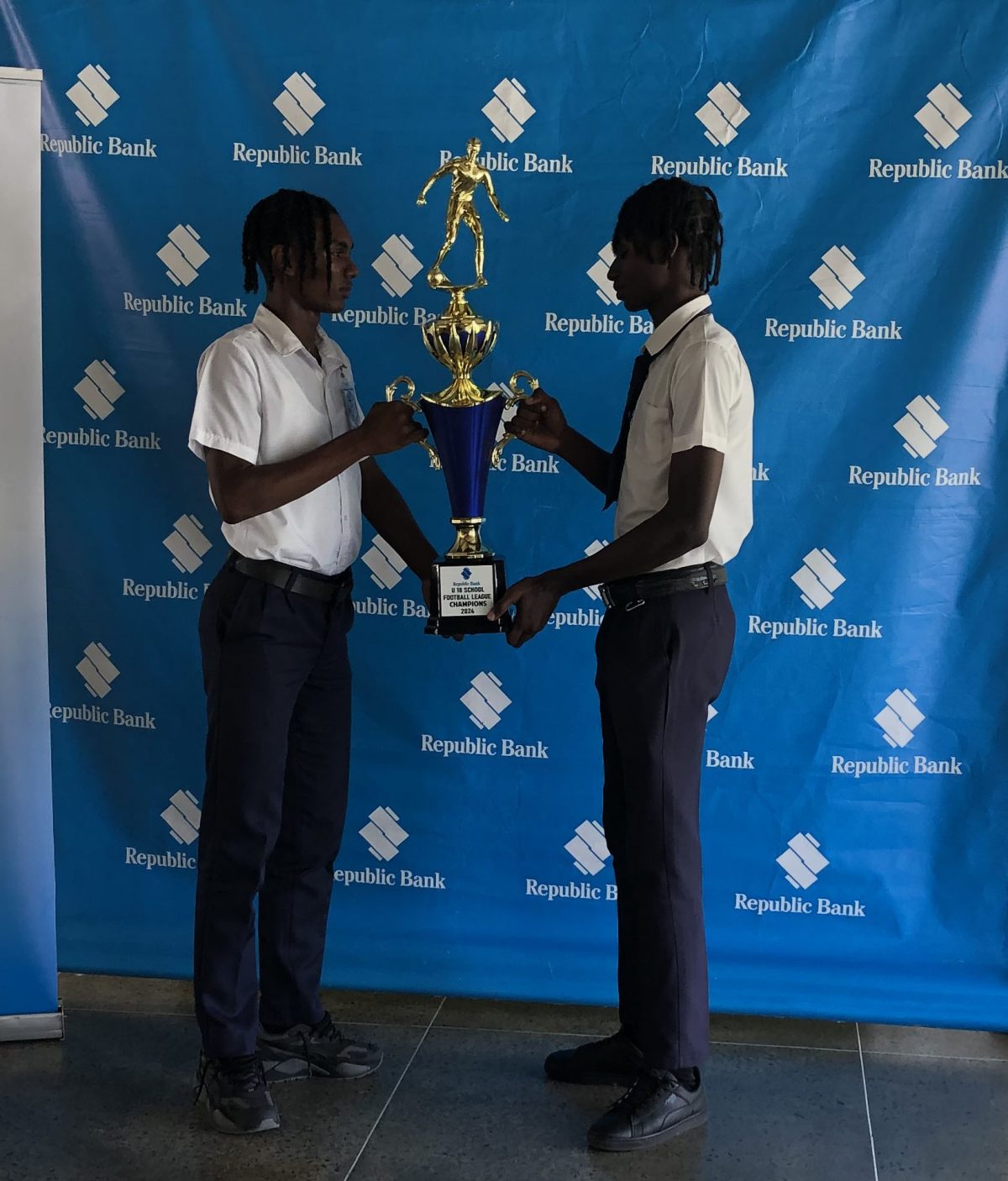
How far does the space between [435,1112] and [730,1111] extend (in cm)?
55

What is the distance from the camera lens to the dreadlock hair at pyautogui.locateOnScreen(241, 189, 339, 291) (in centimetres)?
233

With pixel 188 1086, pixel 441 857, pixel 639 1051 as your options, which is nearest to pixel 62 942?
pixel 188 1086

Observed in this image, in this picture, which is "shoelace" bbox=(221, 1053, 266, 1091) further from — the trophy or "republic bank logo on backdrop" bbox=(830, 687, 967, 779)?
"republic bank logo on backdrop" bbox=(830, 687, 967, 779)

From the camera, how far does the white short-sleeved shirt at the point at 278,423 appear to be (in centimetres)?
225

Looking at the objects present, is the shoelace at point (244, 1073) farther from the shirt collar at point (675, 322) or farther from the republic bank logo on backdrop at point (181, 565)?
the shirt collar at point (675, 322)

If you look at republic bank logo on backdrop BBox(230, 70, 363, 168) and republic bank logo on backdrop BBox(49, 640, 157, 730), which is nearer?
republic bank logo on backdrop BBox(230, 70, 363, 168)

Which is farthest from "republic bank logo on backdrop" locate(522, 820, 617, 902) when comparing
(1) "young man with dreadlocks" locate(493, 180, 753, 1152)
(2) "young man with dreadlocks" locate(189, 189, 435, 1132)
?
(2) "young man with dreadlocks" locate(189, 189, 435, 1132)

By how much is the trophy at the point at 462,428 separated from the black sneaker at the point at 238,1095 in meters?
0.85

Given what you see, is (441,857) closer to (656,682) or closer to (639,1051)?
(639,1051)

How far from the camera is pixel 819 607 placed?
281 centimetres

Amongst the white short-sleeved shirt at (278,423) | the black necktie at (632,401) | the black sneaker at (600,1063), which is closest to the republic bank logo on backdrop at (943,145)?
the black necktie at (632,401)

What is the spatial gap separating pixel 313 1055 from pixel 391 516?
1060 millimetres

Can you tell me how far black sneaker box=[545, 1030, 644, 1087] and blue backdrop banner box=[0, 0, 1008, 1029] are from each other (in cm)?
38

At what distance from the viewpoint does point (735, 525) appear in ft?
7.57
